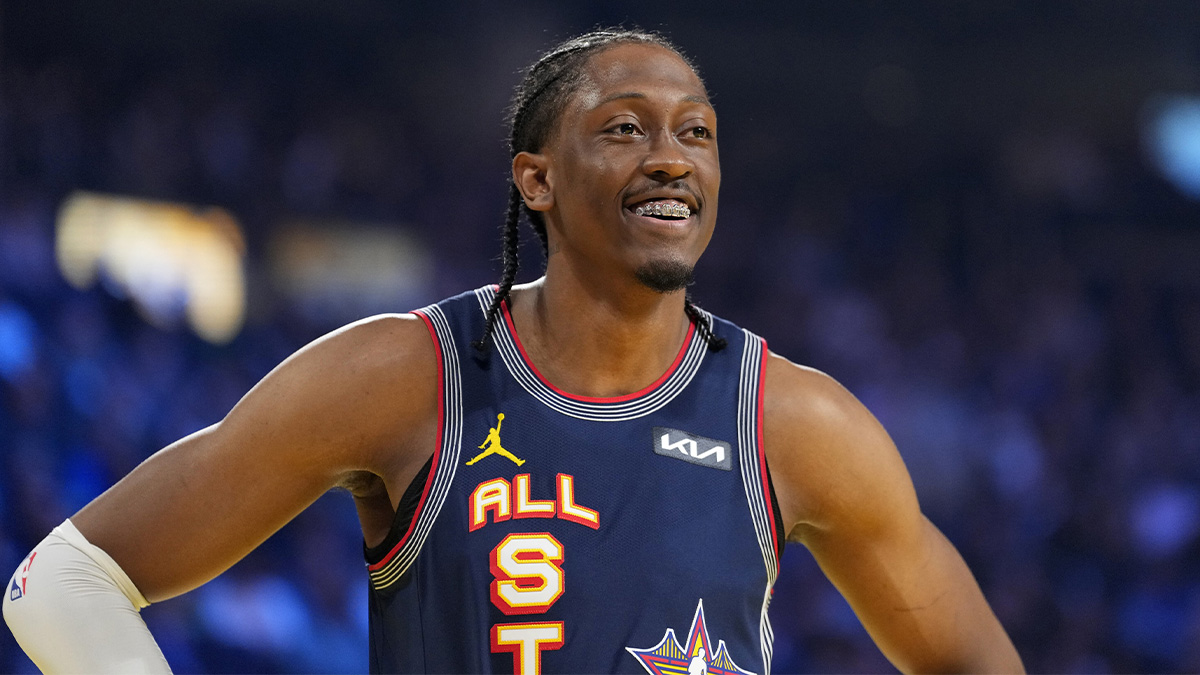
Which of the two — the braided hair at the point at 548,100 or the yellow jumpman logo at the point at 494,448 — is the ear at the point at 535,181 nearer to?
the braided hair at the point at 548,100

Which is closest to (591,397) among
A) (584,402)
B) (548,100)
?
(584,402)

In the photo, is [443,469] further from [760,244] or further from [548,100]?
[760,244]

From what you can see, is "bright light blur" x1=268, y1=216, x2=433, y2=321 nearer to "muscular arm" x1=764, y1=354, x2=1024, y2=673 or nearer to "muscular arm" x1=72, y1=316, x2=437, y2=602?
"muscular arm" x1=72, y1=316, x2=437, y2=602

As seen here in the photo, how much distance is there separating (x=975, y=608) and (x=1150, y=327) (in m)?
6.22

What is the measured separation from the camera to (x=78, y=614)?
1898mm

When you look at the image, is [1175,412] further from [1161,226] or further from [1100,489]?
[1161,226]

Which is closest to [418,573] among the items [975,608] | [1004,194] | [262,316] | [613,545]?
[613,545]

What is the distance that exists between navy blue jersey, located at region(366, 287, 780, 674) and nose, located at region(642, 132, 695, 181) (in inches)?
16.4

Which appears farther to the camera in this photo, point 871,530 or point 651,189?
point 871,530

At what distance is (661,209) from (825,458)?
→ 1.94 ft

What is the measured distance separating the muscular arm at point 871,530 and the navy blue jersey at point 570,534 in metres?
0.10

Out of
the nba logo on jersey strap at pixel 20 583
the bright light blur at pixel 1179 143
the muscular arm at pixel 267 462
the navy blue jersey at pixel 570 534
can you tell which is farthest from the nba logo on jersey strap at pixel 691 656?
the bright light blur at pixel 1179 143

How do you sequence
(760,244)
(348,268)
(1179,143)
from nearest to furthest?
(348,268) < (760,244) < (1179,143)

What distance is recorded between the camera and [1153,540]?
6699 millimetres
